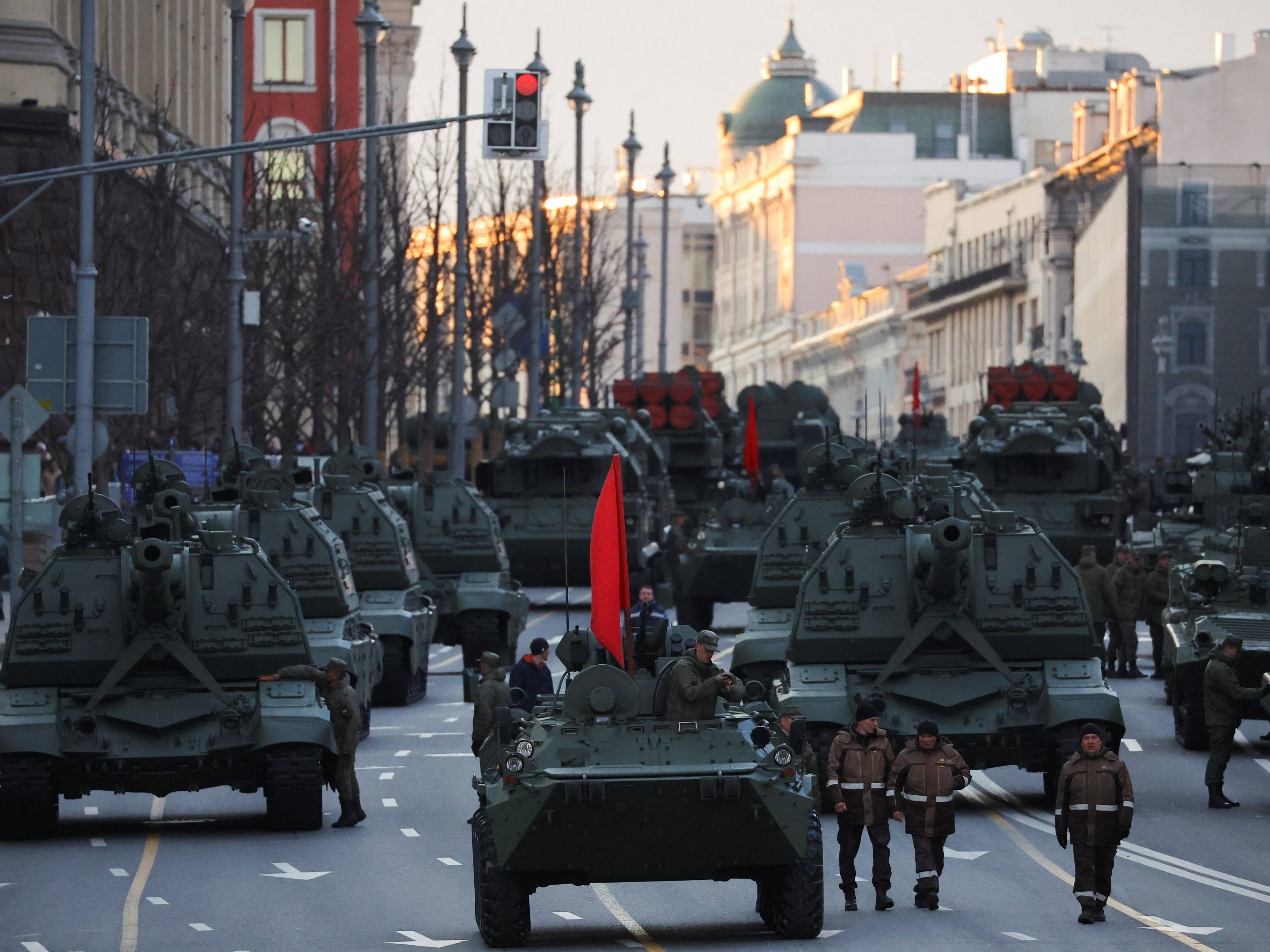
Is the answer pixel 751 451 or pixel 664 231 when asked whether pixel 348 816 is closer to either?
pixel 751 451

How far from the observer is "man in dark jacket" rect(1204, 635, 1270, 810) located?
2269 cm

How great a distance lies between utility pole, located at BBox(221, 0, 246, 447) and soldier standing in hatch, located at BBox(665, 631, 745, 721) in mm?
20740

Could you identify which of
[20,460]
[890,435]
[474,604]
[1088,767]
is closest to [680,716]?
[1088,767]

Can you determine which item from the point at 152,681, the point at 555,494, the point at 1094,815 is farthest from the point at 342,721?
the point at 555,494

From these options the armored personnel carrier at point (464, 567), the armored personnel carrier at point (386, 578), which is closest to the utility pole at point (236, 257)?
the armored personnel carrier at point (464, 567)

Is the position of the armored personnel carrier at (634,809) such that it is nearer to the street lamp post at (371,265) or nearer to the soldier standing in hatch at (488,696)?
the soldier standing in hatch at (488,696)

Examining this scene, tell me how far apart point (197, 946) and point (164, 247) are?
2607cm

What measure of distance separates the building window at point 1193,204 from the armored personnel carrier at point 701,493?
24.8 meters

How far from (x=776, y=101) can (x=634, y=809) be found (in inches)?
6493

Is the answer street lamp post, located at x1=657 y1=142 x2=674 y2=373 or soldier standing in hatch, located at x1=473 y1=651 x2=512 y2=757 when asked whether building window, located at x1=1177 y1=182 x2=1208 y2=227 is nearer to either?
street lamp post, located at x1=657 y1=142 x2=674 y2=373

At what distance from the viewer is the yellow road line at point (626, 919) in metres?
16.1

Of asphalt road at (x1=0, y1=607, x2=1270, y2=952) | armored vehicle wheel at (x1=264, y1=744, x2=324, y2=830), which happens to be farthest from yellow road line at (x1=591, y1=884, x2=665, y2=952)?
armored vehicle wheel at (x1=264, y1=744, x2=324, y2=830)

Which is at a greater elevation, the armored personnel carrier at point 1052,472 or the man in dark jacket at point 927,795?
the armored personnel carrier at point 1052,472

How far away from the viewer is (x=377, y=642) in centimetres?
2812
